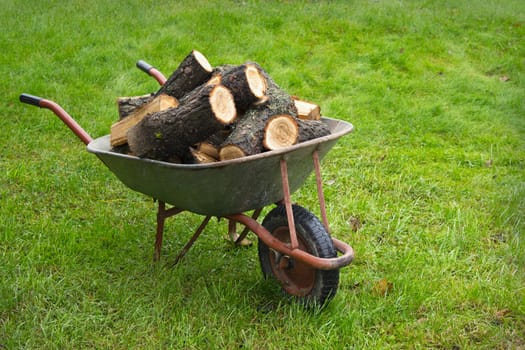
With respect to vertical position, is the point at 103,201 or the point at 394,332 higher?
the point at 394,332

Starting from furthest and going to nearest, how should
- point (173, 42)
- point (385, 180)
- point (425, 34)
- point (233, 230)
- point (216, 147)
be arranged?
point (425, 34) < point (173, 42) < point (385, 180) < point (233, 230) < point (216, 147)

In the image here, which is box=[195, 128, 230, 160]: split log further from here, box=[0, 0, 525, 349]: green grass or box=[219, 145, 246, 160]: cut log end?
box=[0, 0, 525, 349]: green grass

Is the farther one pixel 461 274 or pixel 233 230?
pixel 233 230

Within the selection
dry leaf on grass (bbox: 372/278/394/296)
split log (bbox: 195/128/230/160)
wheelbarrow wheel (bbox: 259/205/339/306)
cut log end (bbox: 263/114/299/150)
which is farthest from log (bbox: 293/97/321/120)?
dry leaf on grass (bbox: 372/278/394/296)

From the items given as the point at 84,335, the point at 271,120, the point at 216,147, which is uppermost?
the point at 271,120

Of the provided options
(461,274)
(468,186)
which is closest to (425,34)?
(468,186)

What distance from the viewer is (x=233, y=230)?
3775 mm

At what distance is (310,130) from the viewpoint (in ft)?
10.1

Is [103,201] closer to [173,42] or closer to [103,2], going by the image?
[173,42]

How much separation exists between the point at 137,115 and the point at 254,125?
0.65m

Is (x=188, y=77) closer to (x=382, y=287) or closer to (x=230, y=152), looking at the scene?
(x=230, y=152)

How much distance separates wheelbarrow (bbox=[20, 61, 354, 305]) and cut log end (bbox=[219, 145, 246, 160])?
0.52ft

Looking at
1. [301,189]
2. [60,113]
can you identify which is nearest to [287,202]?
[60,113]

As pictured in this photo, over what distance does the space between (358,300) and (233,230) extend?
3.24ft
